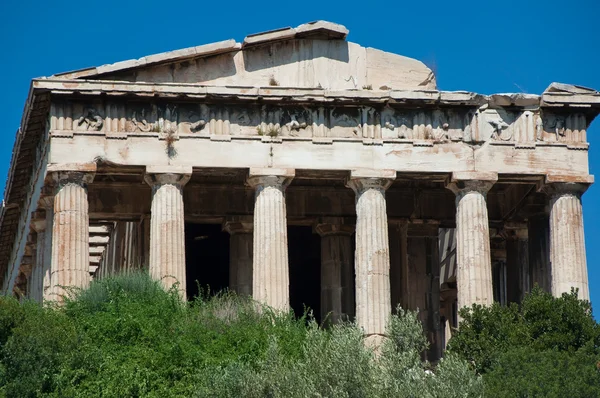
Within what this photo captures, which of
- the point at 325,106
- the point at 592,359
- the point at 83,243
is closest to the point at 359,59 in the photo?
the point at 325,106

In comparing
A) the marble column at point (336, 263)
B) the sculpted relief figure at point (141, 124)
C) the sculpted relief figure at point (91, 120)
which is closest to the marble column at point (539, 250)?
the marble column at point (336, 263)

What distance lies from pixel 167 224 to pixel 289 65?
5.09 metres

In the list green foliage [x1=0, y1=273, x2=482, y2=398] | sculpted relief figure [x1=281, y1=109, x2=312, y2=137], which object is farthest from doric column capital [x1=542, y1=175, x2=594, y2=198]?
green foliage [x1=0, y1=273, x2=482, y2=398]

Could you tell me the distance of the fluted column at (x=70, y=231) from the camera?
4381cm

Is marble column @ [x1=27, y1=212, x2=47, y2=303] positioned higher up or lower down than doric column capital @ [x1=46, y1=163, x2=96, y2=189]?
lower down

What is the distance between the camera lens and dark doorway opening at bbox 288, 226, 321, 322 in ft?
176

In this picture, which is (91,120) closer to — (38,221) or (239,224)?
(38,221)

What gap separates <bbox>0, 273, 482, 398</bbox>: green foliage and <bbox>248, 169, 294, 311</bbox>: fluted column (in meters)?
0.78

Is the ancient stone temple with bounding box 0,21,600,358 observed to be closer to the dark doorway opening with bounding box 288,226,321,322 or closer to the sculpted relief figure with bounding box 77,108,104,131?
the sculpted relief figure with bounding box 77,108,104,131

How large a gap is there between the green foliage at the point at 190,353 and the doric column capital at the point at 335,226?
6.58m

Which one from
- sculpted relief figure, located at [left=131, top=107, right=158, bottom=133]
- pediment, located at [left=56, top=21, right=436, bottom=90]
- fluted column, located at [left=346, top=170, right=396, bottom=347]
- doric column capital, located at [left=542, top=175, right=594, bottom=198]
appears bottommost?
fluted column, located at [left=346, top=170, right=396, bottom=347]

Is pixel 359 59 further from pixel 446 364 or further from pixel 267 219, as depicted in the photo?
pixel 446 364

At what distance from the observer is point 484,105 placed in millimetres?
46156

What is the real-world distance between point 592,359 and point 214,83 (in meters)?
12.4
